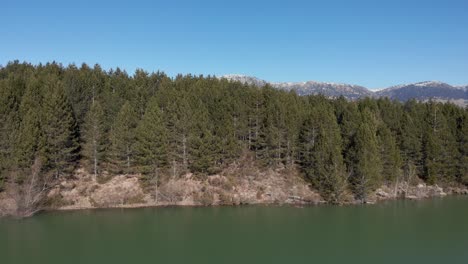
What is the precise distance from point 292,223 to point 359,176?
13.8 metres

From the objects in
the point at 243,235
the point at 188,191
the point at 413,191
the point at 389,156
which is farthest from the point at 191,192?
the point at 413,191

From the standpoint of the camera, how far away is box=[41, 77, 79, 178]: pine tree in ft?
156

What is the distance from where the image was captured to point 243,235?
39438mm

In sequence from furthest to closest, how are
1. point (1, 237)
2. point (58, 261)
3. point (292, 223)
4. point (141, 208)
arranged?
point (141, 208)
point (292, 223)
point (1, 237)
point (58, 261)

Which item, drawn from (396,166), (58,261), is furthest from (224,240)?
(396,166)

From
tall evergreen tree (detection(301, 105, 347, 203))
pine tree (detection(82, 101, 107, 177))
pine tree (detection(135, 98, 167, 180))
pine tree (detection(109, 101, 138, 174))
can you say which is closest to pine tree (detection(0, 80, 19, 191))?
pine tree (detection(82, 101, 107, 177))

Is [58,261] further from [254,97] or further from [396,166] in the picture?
[396,166]

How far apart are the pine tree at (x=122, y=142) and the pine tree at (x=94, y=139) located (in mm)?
1361

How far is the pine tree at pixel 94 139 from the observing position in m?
50.6

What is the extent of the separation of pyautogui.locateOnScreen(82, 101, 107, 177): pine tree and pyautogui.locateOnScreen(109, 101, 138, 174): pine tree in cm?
136

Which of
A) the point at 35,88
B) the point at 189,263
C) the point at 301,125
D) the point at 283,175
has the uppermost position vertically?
the point at 35,88

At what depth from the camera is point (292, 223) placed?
44125mm

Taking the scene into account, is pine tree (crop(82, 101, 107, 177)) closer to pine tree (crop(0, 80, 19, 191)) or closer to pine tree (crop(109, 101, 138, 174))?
pine tree (crop(109, 101, 138, 174))

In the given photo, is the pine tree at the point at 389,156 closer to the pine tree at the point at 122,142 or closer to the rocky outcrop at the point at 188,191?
the rocky outcrop at the point at 188,191
